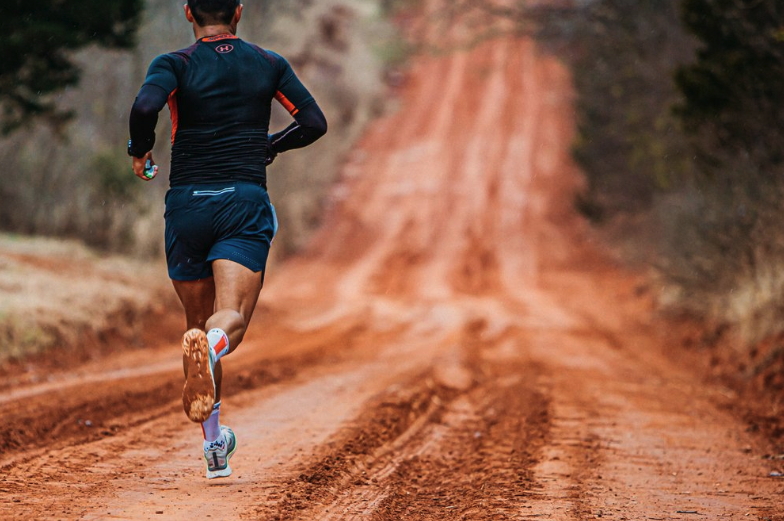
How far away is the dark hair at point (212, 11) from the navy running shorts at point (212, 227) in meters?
0.77

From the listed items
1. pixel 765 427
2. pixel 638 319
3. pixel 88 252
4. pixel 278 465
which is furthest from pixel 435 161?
pixel 278 465

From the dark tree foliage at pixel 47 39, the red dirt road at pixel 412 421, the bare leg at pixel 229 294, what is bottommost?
the red dirt road at pixel 412 421

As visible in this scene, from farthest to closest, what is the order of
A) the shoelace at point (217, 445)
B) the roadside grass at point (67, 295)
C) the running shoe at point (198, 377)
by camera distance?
the roadside grass at point (67, 295) < the shoelace at point (217, 445) < the running shoe at point (198, 377)

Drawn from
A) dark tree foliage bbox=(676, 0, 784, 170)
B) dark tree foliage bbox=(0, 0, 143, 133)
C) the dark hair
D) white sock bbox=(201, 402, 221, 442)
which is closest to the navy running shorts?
white sock bbox=(201, 402, 221, 442)

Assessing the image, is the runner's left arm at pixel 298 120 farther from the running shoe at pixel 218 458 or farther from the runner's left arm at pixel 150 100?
the running shoe at pixel 218 458

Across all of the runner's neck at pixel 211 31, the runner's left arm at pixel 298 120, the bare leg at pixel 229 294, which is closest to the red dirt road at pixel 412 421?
the bare leg at pixel 229 294

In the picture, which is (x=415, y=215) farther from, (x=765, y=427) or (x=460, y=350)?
(x=765, y=427)

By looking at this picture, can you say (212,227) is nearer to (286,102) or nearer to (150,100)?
(150,100)

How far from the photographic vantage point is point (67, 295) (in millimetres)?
11328

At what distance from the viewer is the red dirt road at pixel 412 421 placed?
438 centimetres

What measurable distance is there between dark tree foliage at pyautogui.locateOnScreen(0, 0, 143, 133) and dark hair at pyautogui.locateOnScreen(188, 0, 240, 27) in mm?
7616

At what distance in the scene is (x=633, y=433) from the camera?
6.70m

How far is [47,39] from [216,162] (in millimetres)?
8242

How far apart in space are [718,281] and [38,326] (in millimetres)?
8477
